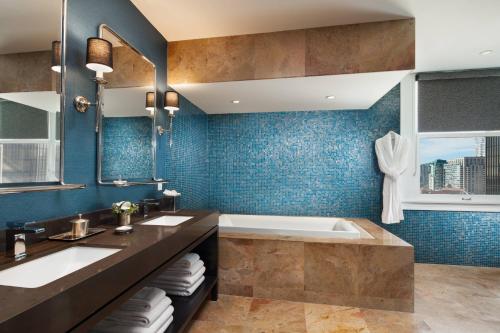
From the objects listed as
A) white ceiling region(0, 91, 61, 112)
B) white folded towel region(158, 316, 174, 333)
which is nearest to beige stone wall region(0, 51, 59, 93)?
white ceiling region(0, 91, 61, 112)

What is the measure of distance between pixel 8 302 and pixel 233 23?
2.34 meters

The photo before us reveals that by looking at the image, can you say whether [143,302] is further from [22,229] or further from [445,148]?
[445,148]

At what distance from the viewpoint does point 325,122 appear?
3.55 m

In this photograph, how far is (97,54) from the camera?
5.00 ft

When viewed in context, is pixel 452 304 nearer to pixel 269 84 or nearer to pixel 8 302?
pixel 269 84

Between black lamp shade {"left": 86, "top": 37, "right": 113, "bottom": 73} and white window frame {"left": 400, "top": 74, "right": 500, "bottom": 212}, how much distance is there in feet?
11.0

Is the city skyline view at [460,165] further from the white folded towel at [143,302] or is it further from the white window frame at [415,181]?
the white folded towel at [143,302]

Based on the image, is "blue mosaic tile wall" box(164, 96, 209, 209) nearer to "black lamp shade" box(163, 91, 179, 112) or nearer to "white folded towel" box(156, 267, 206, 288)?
"black lamp shade" box(163, 91, 179, 112)

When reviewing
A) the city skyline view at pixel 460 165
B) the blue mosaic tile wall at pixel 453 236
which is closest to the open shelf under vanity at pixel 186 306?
the blue mosaic tile wall at pixel 453 236

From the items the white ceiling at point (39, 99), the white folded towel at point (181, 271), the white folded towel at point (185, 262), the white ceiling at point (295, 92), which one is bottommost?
the white folded towel at point (181, 271)

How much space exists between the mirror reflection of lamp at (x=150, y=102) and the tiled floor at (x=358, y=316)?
176 centimetres

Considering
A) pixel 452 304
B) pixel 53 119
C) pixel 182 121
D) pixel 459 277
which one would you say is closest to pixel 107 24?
pixel 53 119

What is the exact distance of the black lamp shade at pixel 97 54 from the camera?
4.99ft

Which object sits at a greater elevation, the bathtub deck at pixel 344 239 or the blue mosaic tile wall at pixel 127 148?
the blue mosaic tile wall at pixel 127 148
